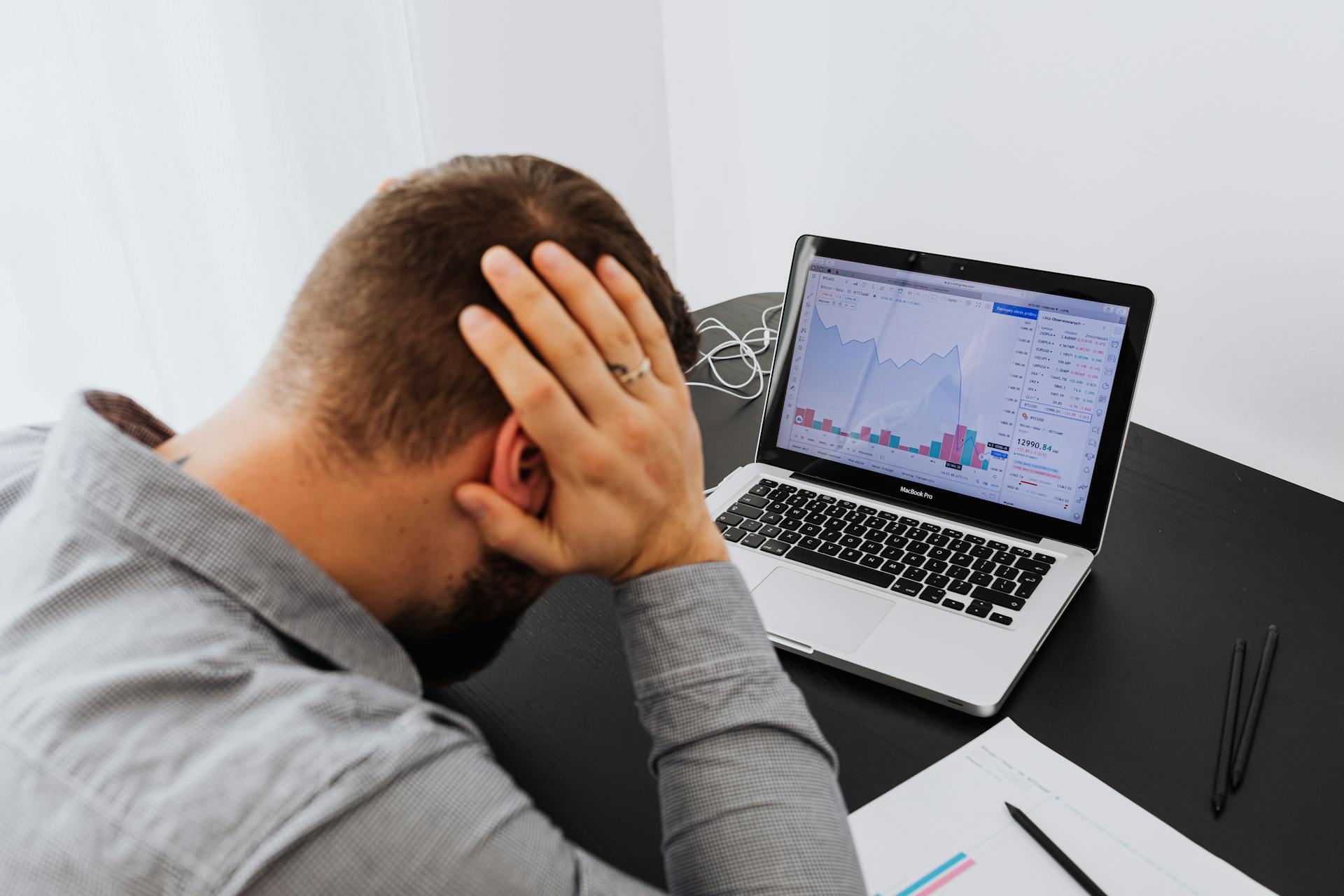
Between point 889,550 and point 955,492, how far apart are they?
0.10m

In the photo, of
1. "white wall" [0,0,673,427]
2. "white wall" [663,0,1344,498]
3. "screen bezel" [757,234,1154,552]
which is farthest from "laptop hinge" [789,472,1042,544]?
"white wall" [0,0,673,427]

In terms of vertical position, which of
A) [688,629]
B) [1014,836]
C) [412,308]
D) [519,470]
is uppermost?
[412,308]

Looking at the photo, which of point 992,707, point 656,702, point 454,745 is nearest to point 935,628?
point 992,707

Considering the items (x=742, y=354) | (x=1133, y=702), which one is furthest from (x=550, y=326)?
(x=742, y=354)

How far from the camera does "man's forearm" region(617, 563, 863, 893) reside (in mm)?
628

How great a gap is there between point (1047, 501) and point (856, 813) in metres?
0.42

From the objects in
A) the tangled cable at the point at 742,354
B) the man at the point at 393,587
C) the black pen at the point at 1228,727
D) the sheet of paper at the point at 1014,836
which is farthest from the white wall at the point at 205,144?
the black pen at the point at 1228,727

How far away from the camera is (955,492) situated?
107 centimetres

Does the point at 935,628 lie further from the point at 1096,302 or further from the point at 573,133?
the point at 573,133

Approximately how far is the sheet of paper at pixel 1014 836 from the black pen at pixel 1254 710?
9cm

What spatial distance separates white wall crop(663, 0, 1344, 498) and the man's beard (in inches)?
43.1

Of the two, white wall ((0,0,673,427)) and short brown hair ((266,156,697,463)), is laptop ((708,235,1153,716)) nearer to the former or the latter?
short brown hair ((266,156,697,463))

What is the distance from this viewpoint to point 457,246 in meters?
0.61

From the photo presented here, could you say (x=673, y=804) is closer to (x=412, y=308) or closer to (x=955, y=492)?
(x=412, y=308)
